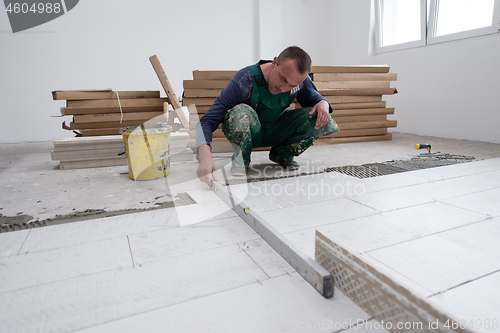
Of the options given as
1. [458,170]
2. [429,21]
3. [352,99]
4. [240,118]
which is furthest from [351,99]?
[240,118]

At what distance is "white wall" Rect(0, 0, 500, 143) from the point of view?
151 inches

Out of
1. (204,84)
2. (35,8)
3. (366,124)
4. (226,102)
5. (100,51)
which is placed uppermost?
(35,8)

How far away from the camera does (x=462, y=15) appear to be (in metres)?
3.85

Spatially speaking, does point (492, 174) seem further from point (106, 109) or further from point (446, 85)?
point (106, 109)

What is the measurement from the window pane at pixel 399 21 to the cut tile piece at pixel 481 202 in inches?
143

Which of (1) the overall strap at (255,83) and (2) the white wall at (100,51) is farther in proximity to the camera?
(2) the white wall at (100,51)

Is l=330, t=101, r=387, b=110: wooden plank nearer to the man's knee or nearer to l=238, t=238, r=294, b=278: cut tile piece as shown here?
the man's knee

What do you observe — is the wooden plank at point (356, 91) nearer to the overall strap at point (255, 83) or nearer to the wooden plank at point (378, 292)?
the overall strap at point (255, 83)

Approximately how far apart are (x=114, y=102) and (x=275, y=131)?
7.37 ft

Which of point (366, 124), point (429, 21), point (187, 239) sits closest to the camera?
point (187, 239)

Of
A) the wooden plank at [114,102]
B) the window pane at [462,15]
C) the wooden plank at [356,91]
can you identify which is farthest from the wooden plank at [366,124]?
the wooden plank at [114,102]

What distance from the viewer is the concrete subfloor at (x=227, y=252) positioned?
0.81m

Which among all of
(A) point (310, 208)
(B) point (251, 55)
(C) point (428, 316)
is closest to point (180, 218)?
(A) point (310, 208)

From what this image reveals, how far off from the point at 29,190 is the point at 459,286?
2493mm
